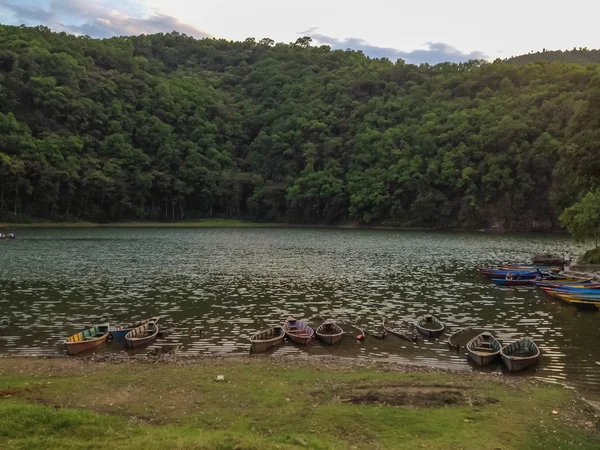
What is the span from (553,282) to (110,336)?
110 feet

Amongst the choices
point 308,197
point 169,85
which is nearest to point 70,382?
point 308,197

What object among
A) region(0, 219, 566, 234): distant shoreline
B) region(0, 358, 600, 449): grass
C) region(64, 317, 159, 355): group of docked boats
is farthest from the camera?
region(0, 219, 566, 234): distant shoreline

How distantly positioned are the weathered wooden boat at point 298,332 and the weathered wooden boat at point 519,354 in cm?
867

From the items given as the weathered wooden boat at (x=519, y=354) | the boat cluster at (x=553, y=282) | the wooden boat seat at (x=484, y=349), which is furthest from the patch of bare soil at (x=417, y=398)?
the boat cluster at (x=553, y=282)

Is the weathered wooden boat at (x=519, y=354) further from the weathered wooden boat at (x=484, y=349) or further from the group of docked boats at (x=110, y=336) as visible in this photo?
the group of docked boats at (x=110, y=336)

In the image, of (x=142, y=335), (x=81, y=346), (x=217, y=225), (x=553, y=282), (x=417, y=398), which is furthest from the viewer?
(x=217, y=225)

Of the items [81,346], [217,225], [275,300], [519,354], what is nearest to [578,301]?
[519,354]

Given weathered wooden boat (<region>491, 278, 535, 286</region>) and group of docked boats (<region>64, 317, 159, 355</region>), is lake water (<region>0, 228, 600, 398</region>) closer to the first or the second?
group of docked boats (<region>64, 317, 159, 355</region>)

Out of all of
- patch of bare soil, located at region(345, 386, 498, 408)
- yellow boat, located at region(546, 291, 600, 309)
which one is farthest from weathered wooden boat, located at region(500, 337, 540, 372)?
yellow boat, located at region(546, 291, 600, 309)

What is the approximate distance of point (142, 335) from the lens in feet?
81.3

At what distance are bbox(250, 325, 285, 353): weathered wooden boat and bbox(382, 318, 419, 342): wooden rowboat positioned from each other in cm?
582

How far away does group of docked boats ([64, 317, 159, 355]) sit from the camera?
74.6 ft

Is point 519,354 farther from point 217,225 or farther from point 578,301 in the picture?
point 217,225

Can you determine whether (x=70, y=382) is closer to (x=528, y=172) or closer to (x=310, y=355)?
(x=310, y=355)
